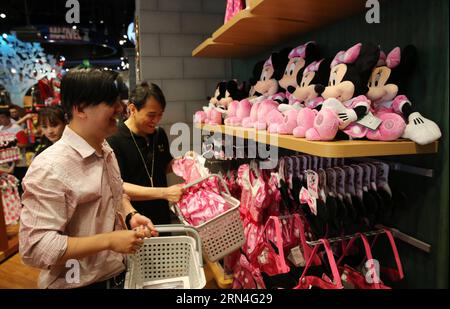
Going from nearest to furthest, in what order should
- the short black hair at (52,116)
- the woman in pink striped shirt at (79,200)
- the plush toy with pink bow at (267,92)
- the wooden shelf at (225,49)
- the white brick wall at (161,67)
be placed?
1. the woman in pink striped shirt at (79,200)
2. the plush toy with pink bow at (267,92)
3. the wooden shelf at (225,49)
4. the short black hair at (52,116)
5. the white brick wall at (161,67)

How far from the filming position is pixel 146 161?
1766 mm

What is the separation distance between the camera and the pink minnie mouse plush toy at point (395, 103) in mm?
976

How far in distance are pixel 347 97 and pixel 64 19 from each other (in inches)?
264

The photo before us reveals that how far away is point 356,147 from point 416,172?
0.39m

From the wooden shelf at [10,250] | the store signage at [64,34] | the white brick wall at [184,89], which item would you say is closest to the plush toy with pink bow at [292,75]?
the white brick wall at [184,89]

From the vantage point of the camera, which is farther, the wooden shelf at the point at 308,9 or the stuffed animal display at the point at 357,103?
the wooden shelf at the point at 308,9

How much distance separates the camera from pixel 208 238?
1428 mm

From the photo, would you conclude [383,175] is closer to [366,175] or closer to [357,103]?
[366,175]

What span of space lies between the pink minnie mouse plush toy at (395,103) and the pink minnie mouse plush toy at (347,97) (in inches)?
2.1

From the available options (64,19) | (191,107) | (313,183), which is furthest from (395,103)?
(64,19)

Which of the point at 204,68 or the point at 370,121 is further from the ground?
the point at 204,68

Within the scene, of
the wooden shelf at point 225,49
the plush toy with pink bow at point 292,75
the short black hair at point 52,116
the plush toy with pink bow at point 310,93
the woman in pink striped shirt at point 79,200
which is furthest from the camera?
the short black hair at point 52,116

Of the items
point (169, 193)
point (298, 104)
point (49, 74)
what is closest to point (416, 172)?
point (298, 104)

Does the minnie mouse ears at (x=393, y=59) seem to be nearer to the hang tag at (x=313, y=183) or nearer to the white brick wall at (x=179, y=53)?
the hang tag at (x=313, y=183)
